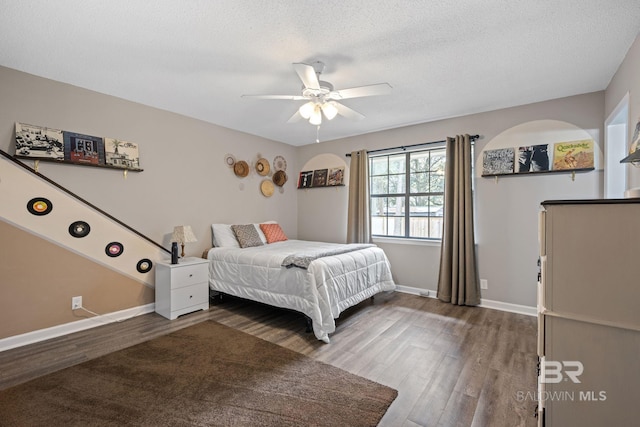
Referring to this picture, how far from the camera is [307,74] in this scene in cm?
207

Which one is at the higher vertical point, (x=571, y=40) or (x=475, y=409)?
(x=571, y=40)

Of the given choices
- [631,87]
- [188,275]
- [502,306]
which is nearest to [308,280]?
[188,275]

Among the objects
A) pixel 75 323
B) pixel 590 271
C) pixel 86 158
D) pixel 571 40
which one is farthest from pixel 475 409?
pixel 86 158

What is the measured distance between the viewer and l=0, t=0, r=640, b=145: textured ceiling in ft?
5.77

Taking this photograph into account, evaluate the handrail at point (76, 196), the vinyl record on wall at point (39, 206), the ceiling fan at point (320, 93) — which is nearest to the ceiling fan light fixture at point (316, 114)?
the ceiling fan at point (320, 93)

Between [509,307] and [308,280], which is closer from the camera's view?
[308,280]

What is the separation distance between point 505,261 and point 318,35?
320cm

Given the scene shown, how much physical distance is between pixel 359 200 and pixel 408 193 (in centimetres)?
74

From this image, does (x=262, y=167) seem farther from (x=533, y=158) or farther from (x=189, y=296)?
(x=533, y=158)

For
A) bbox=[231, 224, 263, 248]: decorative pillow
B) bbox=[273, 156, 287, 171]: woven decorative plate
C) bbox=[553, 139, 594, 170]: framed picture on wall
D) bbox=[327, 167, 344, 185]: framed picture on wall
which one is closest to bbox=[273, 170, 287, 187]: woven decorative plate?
bbox=[273, 156, 287, 171]: woven decorative plate

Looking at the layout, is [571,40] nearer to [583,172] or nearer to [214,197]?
[583,172]

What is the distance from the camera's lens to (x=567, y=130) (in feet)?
9.93

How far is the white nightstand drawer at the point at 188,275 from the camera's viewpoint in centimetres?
313

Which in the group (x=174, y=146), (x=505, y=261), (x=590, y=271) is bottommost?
(x=505, y=261)
